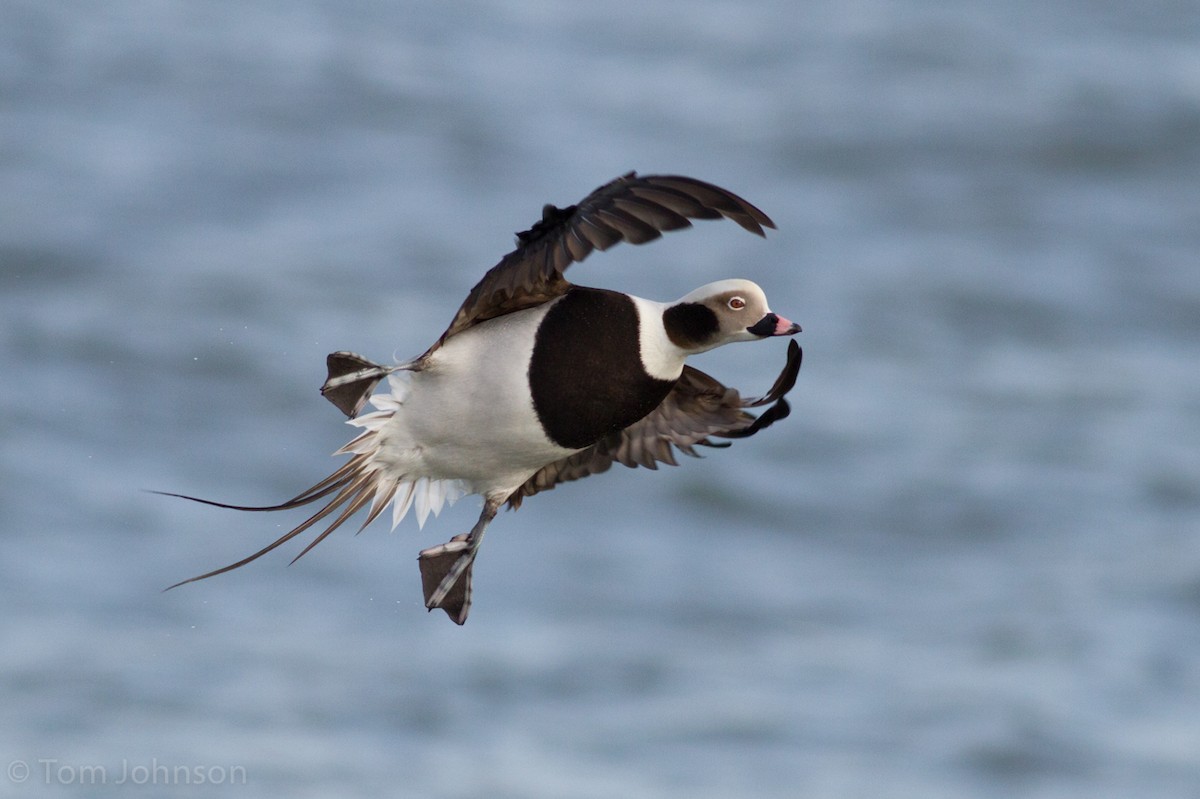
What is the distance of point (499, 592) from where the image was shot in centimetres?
1852

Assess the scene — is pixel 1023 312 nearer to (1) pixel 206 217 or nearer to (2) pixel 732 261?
(2) pixel 732 261

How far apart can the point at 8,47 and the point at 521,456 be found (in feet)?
86.4

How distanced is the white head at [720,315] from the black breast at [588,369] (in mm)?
126

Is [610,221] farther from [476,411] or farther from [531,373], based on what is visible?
[476,411]

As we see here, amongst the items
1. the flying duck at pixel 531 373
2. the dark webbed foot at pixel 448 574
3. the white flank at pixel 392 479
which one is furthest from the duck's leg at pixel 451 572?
the flying duck at pixel 531 373

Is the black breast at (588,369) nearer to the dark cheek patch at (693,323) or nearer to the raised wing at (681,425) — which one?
the dark cheek patch at (693,323)

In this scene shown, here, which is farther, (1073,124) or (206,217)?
(1073,124)

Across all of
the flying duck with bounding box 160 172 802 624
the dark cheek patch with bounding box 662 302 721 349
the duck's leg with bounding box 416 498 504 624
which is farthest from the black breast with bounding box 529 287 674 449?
the duck's leg with bounding box 416 498 504 624

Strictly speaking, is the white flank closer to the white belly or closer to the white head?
the white belly

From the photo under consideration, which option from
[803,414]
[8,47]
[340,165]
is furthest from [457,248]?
[8,47]

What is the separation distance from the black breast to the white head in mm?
126

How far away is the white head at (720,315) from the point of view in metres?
4.80

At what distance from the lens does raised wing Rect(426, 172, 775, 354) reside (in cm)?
415

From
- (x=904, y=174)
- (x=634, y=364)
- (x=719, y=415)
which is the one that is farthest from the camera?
Answer: (x=904, y=174)
